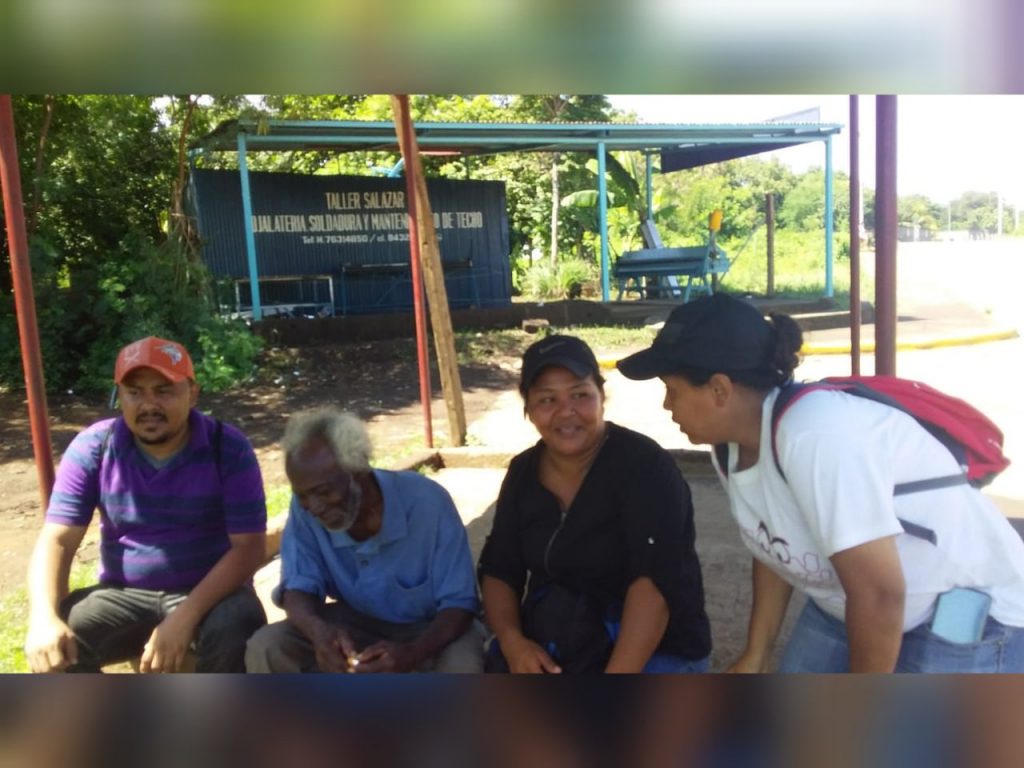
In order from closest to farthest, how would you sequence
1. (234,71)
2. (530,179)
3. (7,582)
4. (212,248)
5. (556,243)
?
(234,71)
(7,582)
(212,248)
(556,243)
(530,179)

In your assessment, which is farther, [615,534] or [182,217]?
[182,217]

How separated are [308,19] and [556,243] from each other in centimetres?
1499

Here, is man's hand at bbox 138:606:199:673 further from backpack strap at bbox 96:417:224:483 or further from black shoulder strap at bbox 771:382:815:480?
black shoulder strap at bbox 771:382:815:480

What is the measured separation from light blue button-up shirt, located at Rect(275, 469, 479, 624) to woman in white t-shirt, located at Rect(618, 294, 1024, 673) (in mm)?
862

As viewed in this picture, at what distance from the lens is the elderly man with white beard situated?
2541mm

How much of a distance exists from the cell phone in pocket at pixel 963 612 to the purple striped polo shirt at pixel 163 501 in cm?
190

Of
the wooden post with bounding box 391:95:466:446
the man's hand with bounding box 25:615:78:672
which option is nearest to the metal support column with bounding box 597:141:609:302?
the wooden post with bounding box 391:95:466:446

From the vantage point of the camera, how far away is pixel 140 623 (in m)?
2.92

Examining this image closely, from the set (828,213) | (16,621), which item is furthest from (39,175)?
(828,213)

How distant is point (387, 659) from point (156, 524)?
910mm

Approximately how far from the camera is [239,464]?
114 inches

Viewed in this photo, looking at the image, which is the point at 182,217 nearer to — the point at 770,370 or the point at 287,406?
the point at 287,406

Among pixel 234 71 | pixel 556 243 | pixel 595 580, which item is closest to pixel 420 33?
pixel 234 71

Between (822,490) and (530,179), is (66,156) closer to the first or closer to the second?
(530,179)
